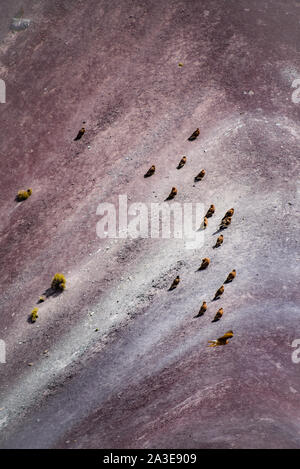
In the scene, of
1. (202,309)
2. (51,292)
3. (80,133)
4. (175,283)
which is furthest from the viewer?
(80,133)

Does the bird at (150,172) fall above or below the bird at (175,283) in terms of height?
above

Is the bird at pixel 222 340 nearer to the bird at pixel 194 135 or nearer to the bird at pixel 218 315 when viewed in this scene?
the bird at pixel 218 315

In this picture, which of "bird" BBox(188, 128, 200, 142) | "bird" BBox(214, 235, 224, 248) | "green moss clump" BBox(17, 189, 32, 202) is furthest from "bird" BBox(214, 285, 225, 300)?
"green moss clump" BBox(17, 189, 32, 202)

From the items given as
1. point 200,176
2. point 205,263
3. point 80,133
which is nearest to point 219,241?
point 205,263

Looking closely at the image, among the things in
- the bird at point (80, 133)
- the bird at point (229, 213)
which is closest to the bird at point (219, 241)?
the bird at point (229, 213)

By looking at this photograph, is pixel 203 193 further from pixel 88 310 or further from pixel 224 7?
pixel 224 7

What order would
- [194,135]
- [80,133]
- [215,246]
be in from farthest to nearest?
[80,133] < [194,135] < [215,246]

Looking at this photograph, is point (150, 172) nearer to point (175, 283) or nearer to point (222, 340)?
point (175, 283)

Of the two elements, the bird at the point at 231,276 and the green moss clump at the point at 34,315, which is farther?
the green moss clump at the point at 34,315
